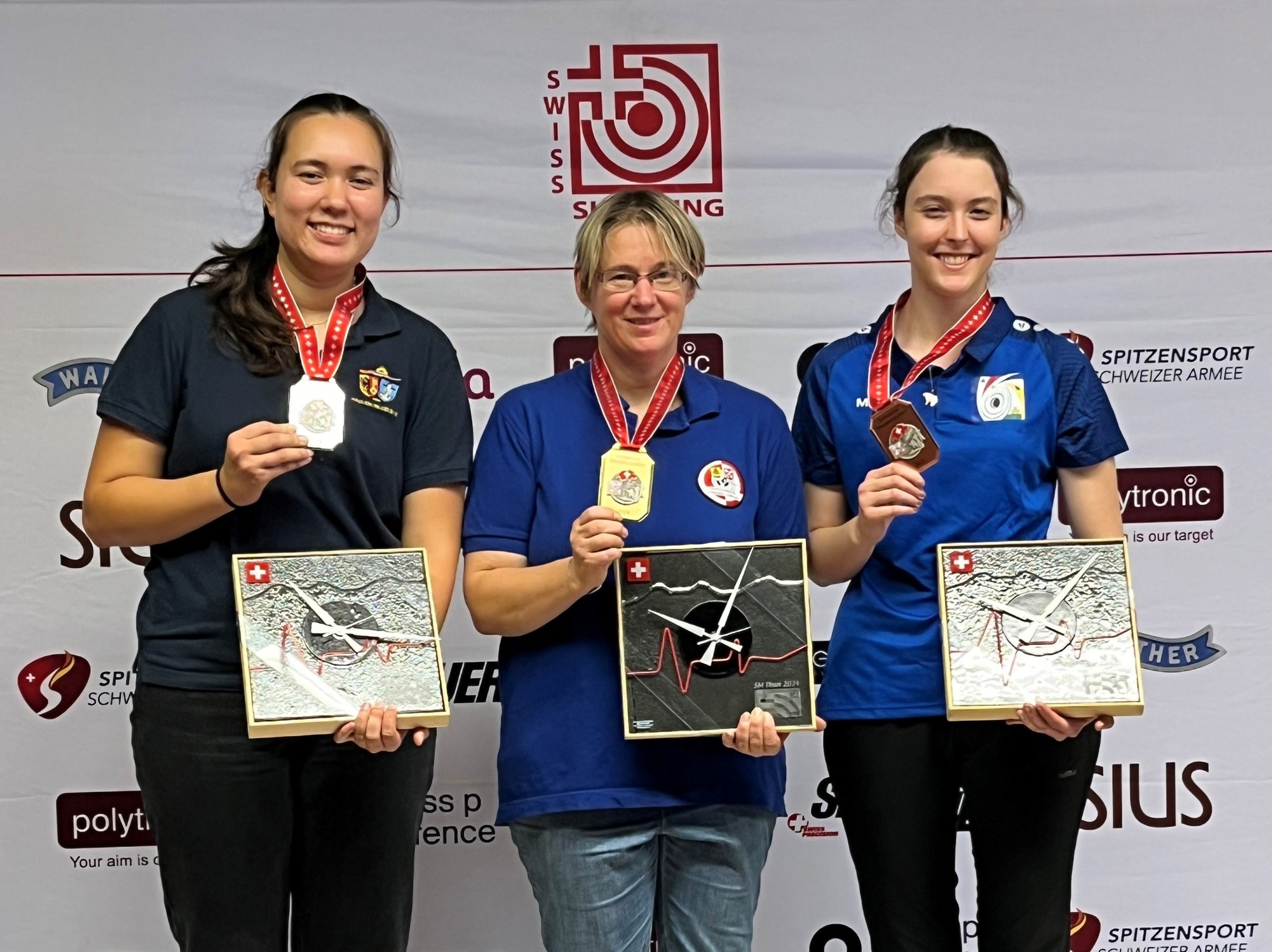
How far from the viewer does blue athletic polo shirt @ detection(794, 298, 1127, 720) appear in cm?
206

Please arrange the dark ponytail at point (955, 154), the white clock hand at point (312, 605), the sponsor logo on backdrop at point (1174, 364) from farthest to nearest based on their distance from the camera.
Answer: the sponsor logo on backdrop at point (1174, 364) → the dark ponytail at point (955, 154) → the white clock hand at point (312, 605)

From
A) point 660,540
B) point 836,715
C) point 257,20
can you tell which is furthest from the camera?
point 257,20

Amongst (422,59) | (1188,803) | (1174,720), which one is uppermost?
(422,59)

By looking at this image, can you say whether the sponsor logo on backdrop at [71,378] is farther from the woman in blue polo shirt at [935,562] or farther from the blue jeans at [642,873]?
the woman in blue polo shirt at [935,562]

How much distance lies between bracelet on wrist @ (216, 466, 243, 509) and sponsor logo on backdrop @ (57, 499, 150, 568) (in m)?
1.47

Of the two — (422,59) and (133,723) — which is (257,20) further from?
(133,723)

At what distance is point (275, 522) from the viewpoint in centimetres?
197

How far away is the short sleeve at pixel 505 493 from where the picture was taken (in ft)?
6.53

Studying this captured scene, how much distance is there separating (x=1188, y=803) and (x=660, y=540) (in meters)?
2.10

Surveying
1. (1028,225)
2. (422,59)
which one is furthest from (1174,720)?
(422,59)

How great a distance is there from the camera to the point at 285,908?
2021 mm

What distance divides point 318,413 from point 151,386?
0.28 m

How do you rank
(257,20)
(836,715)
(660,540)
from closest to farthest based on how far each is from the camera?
(660,540)
(836,715)
(257,20)

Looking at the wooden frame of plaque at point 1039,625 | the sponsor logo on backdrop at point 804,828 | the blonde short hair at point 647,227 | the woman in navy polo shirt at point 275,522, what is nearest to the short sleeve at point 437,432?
the woman in navy polo shirt at point 275,522
